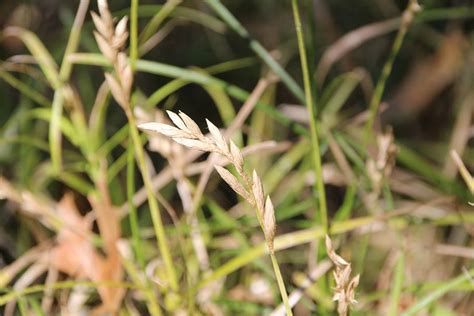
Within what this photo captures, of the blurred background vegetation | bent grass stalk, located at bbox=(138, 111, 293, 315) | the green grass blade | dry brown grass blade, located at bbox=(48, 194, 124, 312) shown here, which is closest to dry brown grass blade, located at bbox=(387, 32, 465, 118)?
the blurred background vegetation

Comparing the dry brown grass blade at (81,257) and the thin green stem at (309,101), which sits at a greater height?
the thin green stem at (309,101)

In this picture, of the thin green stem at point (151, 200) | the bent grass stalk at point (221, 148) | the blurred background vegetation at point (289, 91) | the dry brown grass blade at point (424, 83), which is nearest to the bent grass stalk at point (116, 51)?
the thin green stem at point (151, 200)

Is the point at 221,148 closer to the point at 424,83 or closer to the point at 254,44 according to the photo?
the point at 254,44

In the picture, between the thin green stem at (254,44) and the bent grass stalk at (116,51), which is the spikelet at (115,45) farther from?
the thin green stem at (254,44)

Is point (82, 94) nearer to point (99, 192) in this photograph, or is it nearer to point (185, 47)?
point (185, 47)

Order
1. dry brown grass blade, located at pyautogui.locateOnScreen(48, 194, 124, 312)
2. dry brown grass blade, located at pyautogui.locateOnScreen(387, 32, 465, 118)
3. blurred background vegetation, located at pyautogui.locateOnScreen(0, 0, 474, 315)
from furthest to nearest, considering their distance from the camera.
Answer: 1. dry brown grass blade, located at pyautogui.locateOnScreen(387, 32, 465, 118)
2. blurred background vegetation, located at pyautogui.locateOnScreen(0, 0, 474, 315)
3. dry brown grass blade, located at pyautogui.locateOnScreen(48, 194, 124, 312)

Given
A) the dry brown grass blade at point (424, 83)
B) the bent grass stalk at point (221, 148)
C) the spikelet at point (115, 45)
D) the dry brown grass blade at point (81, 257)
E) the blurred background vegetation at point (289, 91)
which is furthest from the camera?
the dry brown grass blade at point (424, 83)

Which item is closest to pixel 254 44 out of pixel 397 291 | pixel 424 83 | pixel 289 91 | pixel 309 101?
pixel 309 101

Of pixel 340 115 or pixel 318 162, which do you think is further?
pixel 340 115

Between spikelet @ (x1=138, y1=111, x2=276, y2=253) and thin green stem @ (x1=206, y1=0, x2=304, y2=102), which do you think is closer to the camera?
spikelet @ (x1=138, y1=111, x2=276, y2=253)

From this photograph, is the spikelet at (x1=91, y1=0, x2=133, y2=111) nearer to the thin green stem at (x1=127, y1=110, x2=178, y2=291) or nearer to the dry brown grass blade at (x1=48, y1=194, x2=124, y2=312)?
the thin green stem at (x1=127, y1=110, x2=178, y2=291)

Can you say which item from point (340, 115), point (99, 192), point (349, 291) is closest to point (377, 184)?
point (349, 291)
